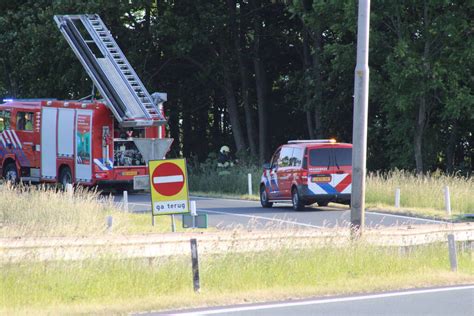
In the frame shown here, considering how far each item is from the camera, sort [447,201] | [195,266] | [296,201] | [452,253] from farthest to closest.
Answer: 1. [296,201]
2. [447,201]
3. [452,253]
4. [195,266]

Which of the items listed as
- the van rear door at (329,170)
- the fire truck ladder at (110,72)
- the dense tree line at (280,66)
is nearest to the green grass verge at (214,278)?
the van rear door at (329,170)

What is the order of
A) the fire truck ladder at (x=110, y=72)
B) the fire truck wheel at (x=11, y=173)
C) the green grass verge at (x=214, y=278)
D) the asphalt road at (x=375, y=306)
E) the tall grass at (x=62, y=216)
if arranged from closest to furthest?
the asphalt road at (x=375, y=306)
the green grass verge at (x=214, y=278)
the tall grass at (x=62, y=216)
the fire truck ladder at (x=110, y=72)
the fire truck wheel at (x=11, y=173)

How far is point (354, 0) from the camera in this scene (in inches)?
1510

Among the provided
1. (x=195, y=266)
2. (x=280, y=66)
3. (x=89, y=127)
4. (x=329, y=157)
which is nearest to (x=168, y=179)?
(x=195, y=266)

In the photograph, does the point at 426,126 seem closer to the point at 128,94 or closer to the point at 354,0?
the point at 354,0

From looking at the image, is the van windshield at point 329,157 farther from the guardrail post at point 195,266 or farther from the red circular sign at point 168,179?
the guardrail post at point 195,266

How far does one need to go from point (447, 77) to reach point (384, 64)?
2.55 meters

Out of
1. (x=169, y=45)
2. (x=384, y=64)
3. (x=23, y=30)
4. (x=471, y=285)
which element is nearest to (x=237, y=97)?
(x=169, y=45)

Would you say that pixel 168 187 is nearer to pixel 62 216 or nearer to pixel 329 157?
pixel 62 216

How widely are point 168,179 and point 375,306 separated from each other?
294 inches

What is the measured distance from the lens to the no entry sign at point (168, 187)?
63.2 ft

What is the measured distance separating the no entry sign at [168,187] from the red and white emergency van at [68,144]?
1635 centimetres

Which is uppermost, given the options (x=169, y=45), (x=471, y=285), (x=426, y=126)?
(x=169, y=45)

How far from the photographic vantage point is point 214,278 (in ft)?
46.2
